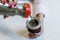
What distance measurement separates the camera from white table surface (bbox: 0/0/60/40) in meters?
0.78

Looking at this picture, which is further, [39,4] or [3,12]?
[39,4]

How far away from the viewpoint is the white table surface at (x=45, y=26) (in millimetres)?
780

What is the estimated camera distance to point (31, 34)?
2.54 ft

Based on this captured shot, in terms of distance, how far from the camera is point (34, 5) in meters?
0.87

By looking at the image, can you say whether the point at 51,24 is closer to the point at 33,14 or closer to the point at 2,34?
the point at 33,14

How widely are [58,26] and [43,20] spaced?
2.6 inches

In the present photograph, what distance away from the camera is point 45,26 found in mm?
809

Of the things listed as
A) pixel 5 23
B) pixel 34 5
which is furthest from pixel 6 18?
pixel 34 5

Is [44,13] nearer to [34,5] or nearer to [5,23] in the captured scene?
[34,5]

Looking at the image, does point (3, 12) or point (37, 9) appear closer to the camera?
point (3, 12)

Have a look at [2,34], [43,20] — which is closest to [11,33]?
[2,34]

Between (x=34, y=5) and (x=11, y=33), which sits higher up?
(x=34, y=5)

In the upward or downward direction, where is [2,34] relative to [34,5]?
downward

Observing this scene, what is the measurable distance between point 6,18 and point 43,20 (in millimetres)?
159
